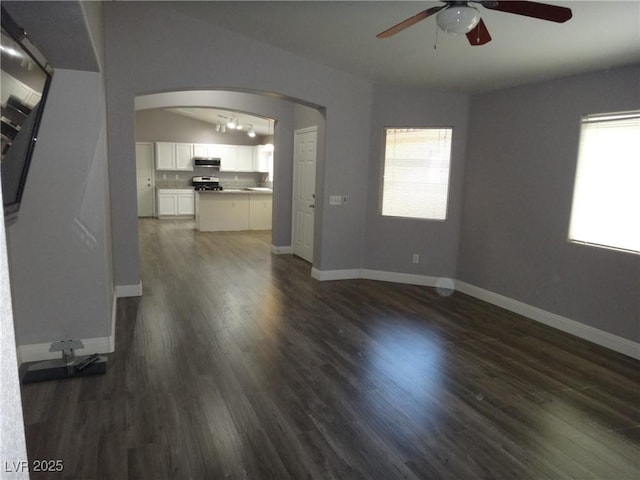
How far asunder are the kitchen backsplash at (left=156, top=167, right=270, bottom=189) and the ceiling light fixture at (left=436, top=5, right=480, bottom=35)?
10475 millimetres

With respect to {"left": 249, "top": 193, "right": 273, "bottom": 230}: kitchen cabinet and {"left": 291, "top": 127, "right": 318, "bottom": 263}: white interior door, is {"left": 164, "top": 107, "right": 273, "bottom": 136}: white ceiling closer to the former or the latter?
{"left": 249, "top": 193, "right": 273, "bottom": 230}: kitchen cabinet

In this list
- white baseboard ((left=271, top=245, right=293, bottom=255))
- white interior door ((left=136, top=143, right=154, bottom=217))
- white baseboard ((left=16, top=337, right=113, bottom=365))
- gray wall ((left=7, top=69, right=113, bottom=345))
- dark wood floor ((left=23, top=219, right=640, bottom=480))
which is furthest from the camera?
white interior door ((left=136, top=143, right=154, bottom=217))

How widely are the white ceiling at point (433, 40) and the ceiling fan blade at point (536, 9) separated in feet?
2.11

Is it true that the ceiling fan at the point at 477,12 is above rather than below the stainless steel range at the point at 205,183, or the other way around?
above

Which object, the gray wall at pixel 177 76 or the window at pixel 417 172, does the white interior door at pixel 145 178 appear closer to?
the gray wall at pixel 177 76

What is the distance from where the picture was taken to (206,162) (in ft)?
38.3

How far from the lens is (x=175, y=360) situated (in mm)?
3240

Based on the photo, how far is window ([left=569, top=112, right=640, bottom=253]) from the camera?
3.61m

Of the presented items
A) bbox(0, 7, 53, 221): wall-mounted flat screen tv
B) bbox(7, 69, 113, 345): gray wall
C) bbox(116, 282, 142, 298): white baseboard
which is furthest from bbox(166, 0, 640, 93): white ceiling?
bbox(116, 282, 142, 298): white baseboard

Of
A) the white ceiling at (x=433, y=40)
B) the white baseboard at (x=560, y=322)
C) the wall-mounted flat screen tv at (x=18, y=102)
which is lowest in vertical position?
the white baseboard at (x=560, y=322)

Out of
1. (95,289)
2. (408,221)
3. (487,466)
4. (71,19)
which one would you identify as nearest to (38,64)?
(71,19)

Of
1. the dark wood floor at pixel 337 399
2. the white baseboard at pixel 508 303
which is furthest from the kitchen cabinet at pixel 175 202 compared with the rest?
the dark wood floor at pixel 337 399

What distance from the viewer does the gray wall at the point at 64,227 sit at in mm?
2920

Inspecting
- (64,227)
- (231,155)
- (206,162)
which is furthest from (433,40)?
(231,155)
